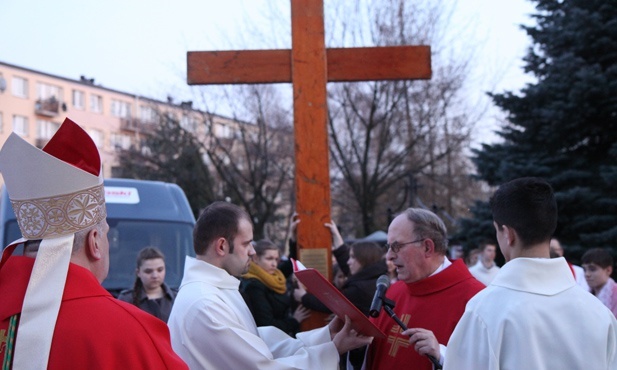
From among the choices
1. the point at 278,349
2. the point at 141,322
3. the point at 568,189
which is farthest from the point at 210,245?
the point at 568,189

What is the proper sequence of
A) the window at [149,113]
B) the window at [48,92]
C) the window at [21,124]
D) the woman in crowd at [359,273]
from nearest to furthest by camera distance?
the woman in crowd at [359,273]
the window at [149,113]
the window at [21,124]
the window at [48,92]

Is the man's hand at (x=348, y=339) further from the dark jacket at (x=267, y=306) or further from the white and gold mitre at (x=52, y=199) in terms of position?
the dark jacket at (x=267, y=306)

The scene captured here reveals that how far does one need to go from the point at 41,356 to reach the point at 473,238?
1372cm

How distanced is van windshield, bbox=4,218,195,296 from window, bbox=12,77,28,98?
2047 inches

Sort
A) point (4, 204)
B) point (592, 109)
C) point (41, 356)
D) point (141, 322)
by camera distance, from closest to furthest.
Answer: point (41, 356)
point (141, 322)
point (4, 204)
point (592, 109)

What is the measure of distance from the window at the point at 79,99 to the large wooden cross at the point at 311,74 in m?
58.5

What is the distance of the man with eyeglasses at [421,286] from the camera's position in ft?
14.4

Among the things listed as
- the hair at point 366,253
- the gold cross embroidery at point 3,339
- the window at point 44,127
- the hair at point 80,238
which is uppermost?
the window at point 44,127

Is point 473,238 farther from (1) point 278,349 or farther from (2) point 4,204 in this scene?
(1) point 278,349

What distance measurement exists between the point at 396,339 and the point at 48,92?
60392 mm

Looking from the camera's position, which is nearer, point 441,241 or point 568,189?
point 441,241

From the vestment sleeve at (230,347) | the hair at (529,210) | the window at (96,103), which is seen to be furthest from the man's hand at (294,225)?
the window at (96,103)

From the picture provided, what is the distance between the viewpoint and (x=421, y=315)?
14.7 feet

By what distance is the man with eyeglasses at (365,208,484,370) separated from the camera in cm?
439
